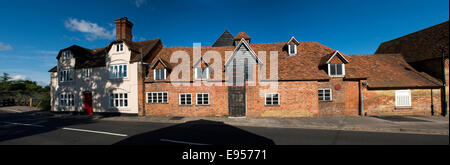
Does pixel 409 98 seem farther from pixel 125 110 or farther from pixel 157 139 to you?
pixel 125 110

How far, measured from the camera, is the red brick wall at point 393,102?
14.8 meters

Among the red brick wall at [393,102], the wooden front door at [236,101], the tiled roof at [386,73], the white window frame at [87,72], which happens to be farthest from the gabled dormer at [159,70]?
the red brick wall at [393,102]

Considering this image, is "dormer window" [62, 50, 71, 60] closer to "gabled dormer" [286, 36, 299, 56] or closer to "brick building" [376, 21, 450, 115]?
"gabled dormer" [286, 36, 299, 56]

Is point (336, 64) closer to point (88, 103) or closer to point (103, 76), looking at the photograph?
point (103, 76)

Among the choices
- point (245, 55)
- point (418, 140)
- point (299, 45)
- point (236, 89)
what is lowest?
point (418, 140)

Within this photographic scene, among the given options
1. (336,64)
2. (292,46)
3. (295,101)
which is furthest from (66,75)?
(336,64)

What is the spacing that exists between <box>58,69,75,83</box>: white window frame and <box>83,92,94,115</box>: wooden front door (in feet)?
12.4

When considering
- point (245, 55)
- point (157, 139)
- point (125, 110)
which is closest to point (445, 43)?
point (245, 55)

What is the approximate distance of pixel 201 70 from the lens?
16453 millimetres

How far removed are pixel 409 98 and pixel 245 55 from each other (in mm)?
16646

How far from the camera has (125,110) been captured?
57.3 ft

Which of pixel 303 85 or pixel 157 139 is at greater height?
pixel 303 85
